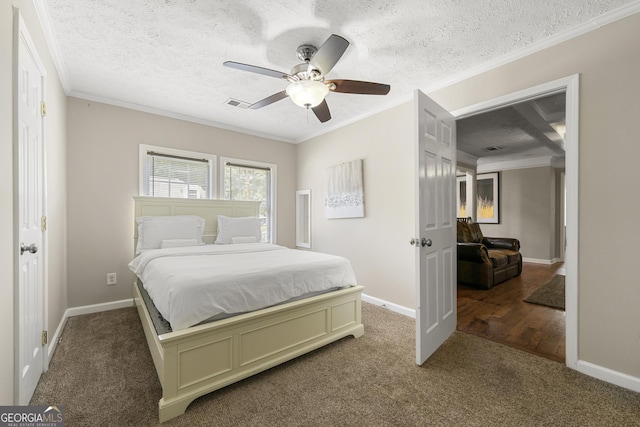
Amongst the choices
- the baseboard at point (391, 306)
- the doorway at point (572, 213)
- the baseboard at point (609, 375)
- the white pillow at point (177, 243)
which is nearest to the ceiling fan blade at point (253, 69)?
the doorway at point (572, 213)

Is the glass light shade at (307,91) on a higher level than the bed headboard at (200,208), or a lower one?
higher

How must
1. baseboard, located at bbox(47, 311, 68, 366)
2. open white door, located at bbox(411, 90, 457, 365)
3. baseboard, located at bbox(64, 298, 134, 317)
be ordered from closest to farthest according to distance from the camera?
open white door, located at bbox(411, 90, 457, 365) < baseboard, located at bbox(47, 311, 68, 366) < baseboard, located at bbox(64, 298, 134, 317)

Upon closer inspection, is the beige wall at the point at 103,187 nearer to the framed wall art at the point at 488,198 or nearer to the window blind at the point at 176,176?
the window blind at the point at 176,176

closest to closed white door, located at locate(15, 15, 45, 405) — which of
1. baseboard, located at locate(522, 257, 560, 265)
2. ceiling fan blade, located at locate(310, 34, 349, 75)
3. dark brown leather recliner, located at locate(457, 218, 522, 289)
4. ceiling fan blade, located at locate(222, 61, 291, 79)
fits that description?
ceiling fan blade, located at locate(222, 61, 291, 79)

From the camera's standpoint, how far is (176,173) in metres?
3.89

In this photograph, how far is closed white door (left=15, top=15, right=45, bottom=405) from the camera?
151cm

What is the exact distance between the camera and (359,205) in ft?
12.5

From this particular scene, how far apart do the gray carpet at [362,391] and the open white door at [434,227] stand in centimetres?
24

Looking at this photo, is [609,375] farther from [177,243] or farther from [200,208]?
[200,208]

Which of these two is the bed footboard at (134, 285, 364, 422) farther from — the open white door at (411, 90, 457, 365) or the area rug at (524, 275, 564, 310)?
the area rug at (524, 275, 564, 310)

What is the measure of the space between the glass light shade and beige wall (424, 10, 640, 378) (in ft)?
6.12

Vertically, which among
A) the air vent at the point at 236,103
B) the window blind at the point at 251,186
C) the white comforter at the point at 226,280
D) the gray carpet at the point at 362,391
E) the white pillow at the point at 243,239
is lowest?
the gray carpet at the point at 362,391

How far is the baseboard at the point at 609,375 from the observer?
1799mm

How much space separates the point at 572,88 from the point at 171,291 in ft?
10.3
